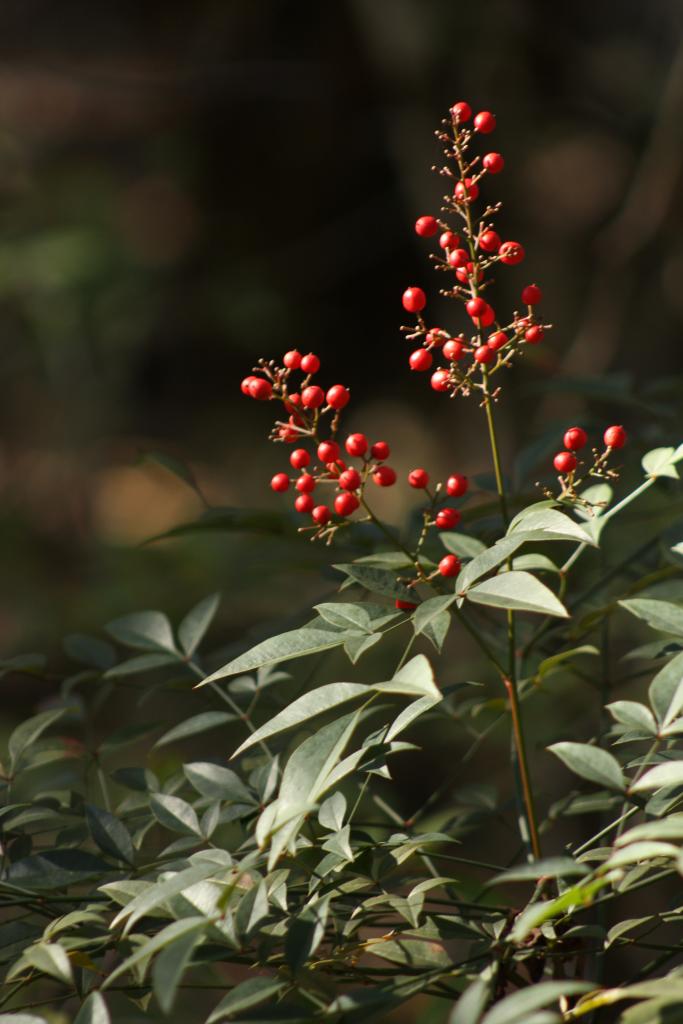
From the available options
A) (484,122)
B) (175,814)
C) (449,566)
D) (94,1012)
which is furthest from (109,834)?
(484,122)

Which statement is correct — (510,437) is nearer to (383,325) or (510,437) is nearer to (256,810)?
(383,325)

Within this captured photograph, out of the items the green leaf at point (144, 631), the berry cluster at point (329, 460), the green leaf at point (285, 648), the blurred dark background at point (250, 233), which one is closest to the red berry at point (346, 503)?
the berry cluster at point (329, 460)

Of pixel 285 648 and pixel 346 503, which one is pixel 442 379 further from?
pixel 285 648

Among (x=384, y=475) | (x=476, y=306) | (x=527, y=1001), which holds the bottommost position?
(x=527, y=1001)

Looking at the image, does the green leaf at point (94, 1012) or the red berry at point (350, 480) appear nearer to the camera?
the green leaf at point (94, 1012)

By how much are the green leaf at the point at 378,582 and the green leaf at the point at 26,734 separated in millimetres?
234

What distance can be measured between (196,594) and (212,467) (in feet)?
4.45

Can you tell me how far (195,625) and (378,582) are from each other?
240 mm

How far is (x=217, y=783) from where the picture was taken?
23.4 inches

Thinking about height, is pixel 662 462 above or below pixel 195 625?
above

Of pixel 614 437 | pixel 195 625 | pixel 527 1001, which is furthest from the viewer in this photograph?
pixel 195 625

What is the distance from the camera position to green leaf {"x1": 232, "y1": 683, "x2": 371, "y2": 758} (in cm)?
46

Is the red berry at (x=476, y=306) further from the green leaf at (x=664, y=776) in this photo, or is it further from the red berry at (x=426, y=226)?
the green leaf at (x=664, y=776)

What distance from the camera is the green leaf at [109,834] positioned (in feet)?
1.89
